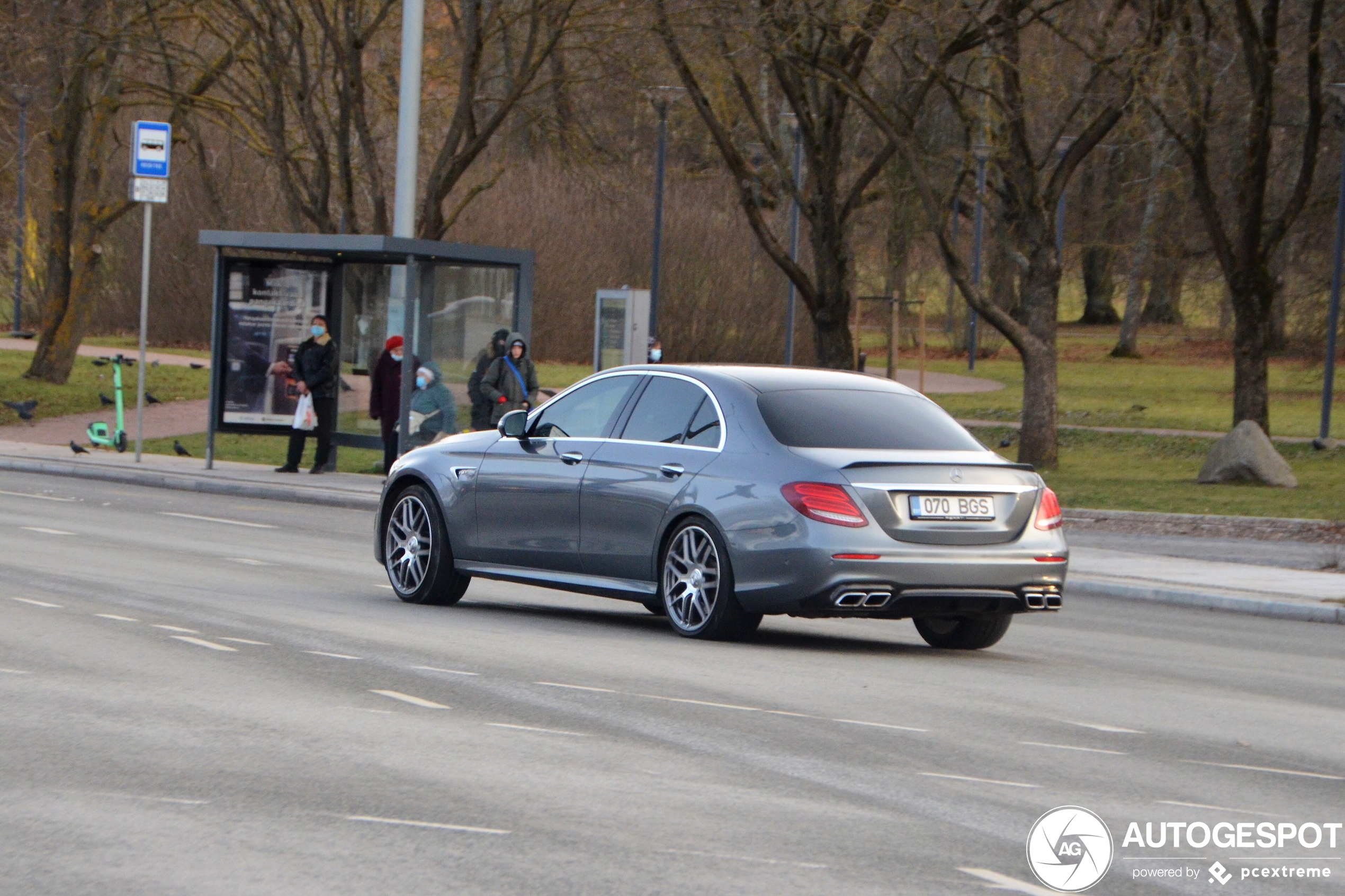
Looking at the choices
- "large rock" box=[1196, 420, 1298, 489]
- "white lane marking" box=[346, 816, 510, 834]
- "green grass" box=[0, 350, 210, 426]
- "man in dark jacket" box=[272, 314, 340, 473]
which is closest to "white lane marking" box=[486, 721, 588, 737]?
"white lane marking" box=[346, 816, 510, 834]

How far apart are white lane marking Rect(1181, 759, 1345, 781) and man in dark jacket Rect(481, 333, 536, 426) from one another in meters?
13.8

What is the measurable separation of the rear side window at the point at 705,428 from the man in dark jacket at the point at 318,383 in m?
12.6

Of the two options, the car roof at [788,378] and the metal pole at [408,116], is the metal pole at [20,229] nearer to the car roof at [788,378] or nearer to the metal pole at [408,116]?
the metal pole at [408,116]

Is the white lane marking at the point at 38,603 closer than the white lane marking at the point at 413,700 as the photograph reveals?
No

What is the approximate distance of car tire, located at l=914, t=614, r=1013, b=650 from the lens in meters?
10.9

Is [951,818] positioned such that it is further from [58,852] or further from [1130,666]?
[1130,666]

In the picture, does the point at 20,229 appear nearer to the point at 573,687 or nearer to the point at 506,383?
the point at 506,383

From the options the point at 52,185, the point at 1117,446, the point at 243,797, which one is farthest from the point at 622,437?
the point at 52,185

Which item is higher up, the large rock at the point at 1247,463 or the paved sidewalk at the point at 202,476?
the large rock at the point at 1247,463

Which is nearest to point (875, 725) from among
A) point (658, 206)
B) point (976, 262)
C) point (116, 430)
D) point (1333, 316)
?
point (116, 430)

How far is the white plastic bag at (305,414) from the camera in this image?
22906 mm

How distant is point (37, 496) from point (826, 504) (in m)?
12.4

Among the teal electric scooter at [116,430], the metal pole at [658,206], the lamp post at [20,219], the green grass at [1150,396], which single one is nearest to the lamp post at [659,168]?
the metal pole at [658,206]

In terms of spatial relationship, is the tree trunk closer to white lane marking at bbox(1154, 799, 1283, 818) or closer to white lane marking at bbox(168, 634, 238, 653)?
white lane marking at bbox(168, 634, 238, 653)
